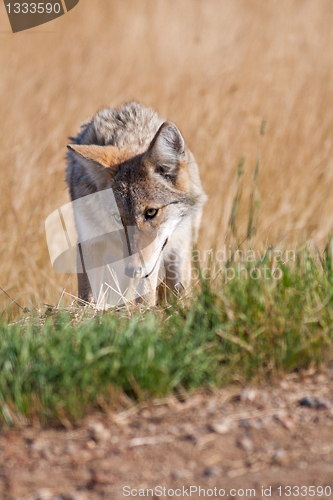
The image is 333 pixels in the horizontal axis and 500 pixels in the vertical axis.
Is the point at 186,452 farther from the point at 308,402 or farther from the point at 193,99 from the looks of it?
the point at 193,99

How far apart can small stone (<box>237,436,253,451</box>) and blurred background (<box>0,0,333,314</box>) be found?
3853 millimetres

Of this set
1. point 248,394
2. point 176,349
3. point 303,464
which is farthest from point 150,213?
point 303,464

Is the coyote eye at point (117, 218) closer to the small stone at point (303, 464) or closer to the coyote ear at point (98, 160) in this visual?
the coyote ear at point (98, 160)

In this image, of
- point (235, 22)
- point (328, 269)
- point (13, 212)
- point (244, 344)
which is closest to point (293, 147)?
point (235, 22)

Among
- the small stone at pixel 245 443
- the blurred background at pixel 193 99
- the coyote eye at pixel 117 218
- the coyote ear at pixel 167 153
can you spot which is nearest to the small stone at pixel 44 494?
the small stone at pixel 245 443

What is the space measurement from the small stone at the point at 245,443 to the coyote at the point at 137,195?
1805 mm

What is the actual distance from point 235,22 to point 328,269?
7318 millimetres

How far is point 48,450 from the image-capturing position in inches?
75.5

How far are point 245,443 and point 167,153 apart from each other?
8.22ft

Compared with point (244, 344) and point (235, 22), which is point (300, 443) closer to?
point (244, 344)

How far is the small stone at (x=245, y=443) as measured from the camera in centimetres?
190

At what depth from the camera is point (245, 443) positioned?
191 cm

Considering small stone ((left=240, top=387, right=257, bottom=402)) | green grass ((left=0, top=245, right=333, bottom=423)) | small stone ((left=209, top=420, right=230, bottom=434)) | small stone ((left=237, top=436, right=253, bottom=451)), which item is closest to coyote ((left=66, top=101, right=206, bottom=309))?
green grass ((left=0, top=245, right=333, bottom=423))

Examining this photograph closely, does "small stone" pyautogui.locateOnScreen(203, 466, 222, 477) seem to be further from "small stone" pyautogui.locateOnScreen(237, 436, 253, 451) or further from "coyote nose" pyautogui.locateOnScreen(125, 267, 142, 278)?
"coyote nose" pyautogui.locateOnScreen(125, 267, 142, 278)
